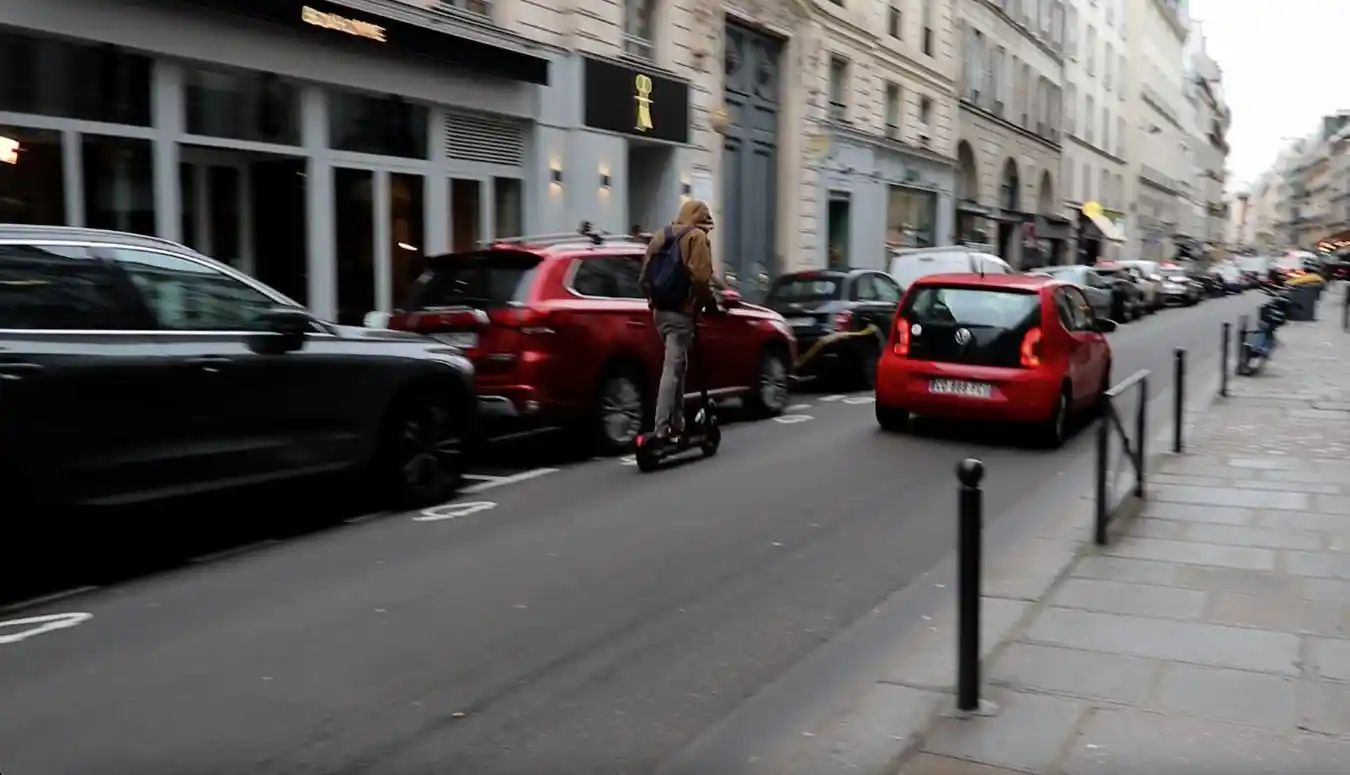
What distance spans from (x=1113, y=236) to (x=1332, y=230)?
11558cm

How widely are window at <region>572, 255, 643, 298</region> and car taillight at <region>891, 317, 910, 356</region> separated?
2563mm

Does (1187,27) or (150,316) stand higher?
(1187,27)

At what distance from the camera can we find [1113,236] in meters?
57.4

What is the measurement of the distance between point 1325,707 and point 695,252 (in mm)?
5739

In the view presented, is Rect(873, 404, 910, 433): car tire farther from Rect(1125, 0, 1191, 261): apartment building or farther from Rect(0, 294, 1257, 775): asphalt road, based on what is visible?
Rect(1125, 0, 1191, 261): apartment building

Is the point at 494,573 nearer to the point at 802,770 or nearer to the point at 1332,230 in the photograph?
the point at 802,770

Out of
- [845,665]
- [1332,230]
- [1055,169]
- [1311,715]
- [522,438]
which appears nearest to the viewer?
[1311,715]

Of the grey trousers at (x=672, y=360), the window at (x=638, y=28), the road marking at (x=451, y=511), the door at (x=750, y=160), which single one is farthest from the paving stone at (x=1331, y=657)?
the door at (x=750, y=160)

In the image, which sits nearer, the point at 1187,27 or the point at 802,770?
the point at 802,770

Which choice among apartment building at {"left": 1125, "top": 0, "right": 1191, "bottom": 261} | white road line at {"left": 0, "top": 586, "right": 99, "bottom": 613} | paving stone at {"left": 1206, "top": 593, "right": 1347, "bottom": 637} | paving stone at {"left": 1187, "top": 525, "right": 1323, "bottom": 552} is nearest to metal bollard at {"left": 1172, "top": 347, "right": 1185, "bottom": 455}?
paving stone at {"left": 1187, "top": 525, "right": 1323, "bottom": 552}

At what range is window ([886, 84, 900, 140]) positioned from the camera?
32.0 meters

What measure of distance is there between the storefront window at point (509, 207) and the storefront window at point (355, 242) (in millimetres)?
2929

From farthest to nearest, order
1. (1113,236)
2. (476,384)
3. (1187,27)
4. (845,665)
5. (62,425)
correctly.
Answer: (1187,27), (1113,236), (476,384), (62,425), (845,665)

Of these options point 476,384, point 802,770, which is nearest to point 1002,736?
point 802,770
